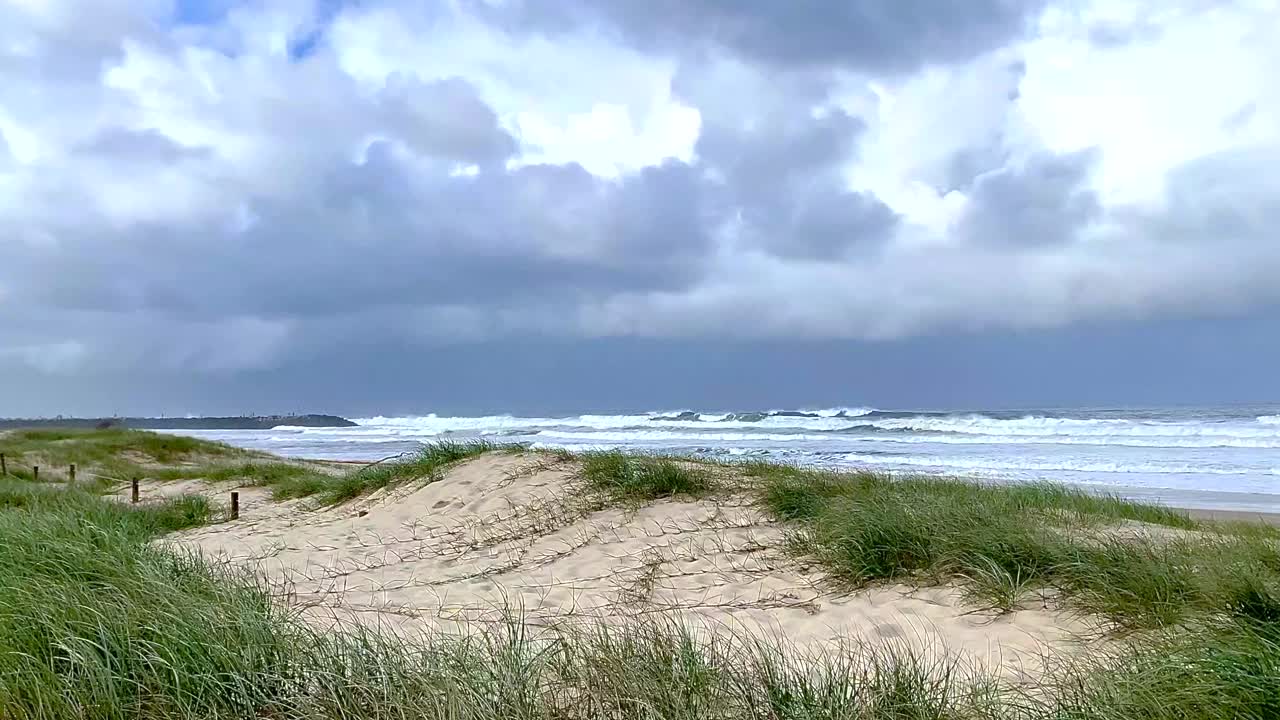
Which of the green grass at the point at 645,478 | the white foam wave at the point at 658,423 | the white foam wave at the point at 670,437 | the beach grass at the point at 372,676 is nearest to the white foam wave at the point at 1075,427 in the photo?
the white foam wave at the point at 658,423

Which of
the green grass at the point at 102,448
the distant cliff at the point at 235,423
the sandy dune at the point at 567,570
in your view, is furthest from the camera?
the distant cliff at the point at 235,423

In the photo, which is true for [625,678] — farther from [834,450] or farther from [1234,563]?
[834,450]

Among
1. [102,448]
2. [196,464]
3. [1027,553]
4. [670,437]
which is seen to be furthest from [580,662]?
[670,437]

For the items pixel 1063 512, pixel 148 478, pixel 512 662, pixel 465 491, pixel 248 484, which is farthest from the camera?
pixel 148 478

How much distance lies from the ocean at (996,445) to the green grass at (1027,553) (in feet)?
18.7

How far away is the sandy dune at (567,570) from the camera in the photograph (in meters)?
4.65

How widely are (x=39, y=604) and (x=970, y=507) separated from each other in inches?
225

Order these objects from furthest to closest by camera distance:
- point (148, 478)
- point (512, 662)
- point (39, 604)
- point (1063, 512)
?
point (148, 478) < point (1063, 512) < point (39, 604) < point (512, 662)

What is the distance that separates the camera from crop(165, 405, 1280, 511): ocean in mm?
18734

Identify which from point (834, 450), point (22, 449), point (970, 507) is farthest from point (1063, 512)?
point (22, 449)

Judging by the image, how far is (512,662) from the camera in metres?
3.18

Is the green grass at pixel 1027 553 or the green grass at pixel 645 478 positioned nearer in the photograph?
the green grass at pixel 1027 553

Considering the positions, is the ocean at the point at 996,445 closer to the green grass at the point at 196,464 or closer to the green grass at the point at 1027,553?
the green grass at the point at 196,464

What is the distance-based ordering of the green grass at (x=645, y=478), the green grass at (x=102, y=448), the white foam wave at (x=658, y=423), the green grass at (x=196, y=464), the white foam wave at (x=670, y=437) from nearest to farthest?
the green grass at (x=645, y=478) → the green grass at (x=196, y=464) → the green grass at (x=102, y=448) → the white foam wave at (x=670, y=437) → the white foam wave at (x=658, y=423)
